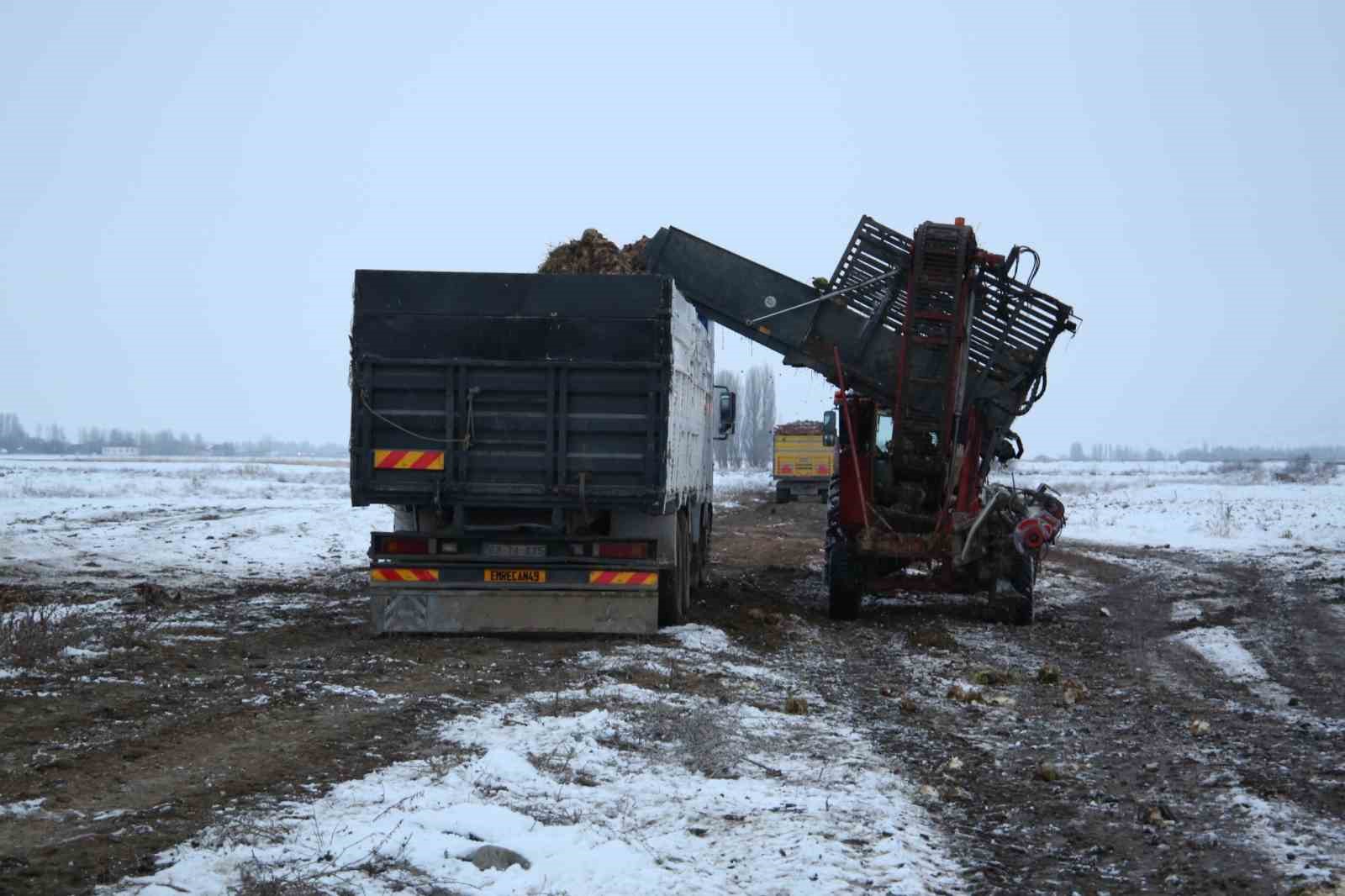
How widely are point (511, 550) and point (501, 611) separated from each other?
1.85 feet

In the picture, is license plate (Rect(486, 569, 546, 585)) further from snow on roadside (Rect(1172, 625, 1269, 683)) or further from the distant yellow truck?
the distant yellow truck

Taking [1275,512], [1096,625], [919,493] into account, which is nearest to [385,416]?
[919,493]

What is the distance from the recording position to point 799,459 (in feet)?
154

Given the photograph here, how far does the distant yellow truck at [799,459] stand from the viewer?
46594mm

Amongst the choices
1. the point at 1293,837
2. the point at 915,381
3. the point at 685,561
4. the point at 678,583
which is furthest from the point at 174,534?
the point at 1293,837

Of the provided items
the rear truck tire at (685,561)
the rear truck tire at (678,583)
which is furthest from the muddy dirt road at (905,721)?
the rear truck tire at (678,583)

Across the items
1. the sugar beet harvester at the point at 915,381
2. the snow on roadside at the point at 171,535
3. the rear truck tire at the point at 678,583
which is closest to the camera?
the rear truck tire at the point at 678,583

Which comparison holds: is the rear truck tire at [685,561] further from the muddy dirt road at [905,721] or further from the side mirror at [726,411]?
the side mirror at [726,411]

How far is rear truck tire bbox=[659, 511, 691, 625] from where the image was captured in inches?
471

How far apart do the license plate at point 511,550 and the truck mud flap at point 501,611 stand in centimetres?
33

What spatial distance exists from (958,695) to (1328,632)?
6046 millimetres

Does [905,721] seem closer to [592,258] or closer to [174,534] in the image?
[592,258]

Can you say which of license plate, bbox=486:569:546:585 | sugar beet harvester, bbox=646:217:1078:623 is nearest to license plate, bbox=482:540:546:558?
license plate, bbox=486:569:546:585

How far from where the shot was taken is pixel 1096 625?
14.4m
